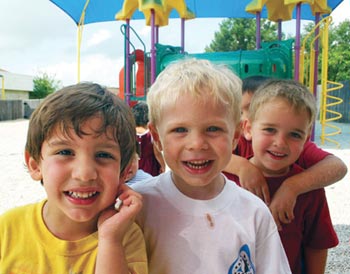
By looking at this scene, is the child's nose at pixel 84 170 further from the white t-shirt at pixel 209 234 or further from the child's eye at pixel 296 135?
the child's eye at pixel 296 135

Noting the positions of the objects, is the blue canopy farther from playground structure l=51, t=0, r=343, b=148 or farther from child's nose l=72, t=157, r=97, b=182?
child's nose l=72, t=157, r=97, b=182

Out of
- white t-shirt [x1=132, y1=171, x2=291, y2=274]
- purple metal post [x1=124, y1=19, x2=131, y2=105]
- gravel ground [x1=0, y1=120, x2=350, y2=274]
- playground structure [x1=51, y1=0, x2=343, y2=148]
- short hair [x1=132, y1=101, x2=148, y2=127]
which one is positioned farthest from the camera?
purple metal post [x1=124, y1=19, x2=131, y2=105]

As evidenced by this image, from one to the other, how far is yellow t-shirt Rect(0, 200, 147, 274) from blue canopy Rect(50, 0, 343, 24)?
9.50 meters

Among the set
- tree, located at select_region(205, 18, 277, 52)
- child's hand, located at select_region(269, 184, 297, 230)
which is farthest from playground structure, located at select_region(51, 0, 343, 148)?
tree, located at select_region(205, 18, 277, 52)

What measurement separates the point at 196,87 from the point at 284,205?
0.61 meters

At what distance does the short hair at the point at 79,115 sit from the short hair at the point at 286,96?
617 millimetres

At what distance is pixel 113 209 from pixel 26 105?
947 inches

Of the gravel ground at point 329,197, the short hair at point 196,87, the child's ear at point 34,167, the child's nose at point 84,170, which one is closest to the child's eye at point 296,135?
the short hair at point 196,87

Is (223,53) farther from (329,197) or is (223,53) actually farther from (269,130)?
(269,130)

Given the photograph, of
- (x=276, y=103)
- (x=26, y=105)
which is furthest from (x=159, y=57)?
(x=26, y=105)

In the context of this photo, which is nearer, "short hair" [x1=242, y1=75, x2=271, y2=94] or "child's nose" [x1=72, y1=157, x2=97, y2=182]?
"child's nose" [x1=72, y1=157, x2=97, y2=182]

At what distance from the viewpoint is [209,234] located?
1200 millimetres

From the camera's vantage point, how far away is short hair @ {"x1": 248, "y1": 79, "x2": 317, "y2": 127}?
1.55m

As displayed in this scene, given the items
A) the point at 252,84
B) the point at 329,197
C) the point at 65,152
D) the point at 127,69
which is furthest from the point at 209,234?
the point at 127,69
